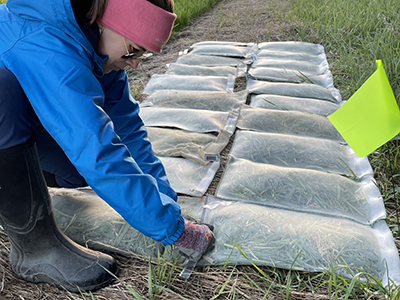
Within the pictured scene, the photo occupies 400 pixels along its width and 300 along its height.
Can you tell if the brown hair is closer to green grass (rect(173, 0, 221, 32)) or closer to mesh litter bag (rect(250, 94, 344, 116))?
mesh litter bag (rect(250, 94, 344, 116))

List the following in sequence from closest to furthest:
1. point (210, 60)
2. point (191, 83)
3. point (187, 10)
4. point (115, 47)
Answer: point (115, 47)
point (191, 83)
point (210, 60)
point (187, 10)

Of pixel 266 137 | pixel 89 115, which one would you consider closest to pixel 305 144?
pixel 266 137

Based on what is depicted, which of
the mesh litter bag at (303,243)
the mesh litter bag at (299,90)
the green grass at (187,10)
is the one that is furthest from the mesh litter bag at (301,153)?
the green grass at (187,10)

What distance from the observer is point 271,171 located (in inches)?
56.7

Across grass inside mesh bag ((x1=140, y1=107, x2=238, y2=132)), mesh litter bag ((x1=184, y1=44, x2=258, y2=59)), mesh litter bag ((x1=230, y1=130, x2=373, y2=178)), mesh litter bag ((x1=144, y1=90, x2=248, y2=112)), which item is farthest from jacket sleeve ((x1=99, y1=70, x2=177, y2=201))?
mesh litter bag ((x1=184, y1=44, x2=258, y2=59))

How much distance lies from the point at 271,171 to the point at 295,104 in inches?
30.4

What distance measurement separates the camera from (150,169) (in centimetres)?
122

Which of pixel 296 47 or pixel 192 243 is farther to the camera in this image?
pixel 296 47

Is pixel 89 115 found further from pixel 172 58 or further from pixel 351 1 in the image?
pixel 351 1

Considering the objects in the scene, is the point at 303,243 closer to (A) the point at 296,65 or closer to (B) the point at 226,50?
(A) the point at 296,65

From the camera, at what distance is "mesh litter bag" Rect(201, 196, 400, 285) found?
3.50 ft

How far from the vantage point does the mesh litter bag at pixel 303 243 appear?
1.07 metres

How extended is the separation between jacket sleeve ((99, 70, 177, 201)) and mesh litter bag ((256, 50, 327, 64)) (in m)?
1.90

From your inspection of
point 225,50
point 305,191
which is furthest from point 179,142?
point 225,50
